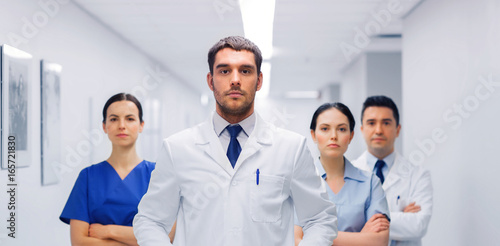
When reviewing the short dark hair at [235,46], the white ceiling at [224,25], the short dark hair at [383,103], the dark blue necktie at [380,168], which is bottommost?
the dark blue necktie at [380,168]

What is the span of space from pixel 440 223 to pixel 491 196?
41.3 inches

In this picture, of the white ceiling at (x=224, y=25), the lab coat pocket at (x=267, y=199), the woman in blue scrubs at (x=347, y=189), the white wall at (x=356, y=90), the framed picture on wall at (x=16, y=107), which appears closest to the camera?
the lab coat pocket at (x=267, y=199)

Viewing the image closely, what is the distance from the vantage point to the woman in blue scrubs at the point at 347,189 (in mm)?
1964

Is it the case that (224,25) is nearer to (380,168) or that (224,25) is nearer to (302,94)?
(380,168)

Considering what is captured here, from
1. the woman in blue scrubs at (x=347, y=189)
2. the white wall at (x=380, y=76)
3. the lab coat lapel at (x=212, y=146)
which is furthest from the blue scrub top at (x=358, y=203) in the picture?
the white wall at (x=380, y=76)

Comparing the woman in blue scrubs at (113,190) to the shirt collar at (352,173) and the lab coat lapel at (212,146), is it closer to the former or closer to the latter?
the lab coat lapel at (212,146)

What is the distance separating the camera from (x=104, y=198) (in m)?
2.25

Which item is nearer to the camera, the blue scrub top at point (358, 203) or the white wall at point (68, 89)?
the blue scrub top at point (358, 203)

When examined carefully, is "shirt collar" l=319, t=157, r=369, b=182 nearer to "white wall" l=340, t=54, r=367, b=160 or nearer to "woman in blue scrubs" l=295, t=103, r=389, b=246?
"woman in blue scrubs" l=295, t=103, r=389, b=246

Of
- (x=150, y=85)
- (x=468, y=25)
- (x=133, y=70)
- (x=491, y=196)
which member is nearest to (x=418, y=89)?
(x=468, y=25)

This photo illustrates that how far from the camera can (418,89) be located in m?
4.33

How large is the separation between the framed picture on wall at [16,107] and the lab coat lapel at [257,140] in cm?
181

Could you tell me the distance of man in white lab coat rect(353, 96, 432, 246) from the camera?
98.6 inches

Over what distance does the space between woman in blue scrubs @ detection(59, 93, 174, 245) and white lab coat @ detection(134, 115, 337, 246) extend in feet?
2.33
